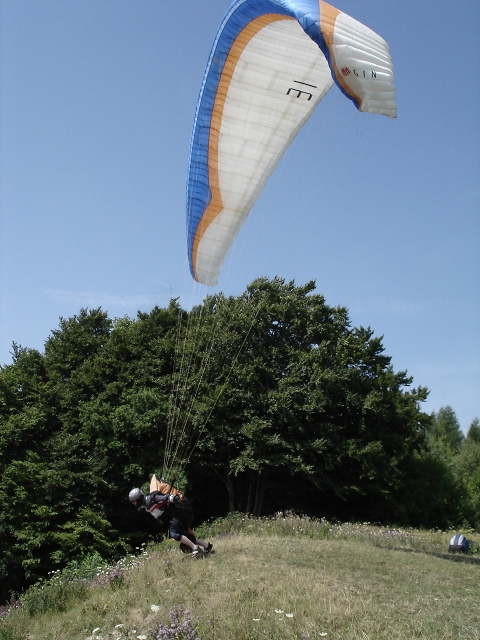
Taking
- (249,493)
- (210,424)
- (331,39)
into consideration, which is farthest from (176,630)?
(249,493)

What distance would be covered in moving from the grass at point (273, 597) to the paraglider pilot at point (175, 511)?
0.79 ft

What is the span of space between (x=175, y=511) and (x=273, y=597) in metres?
2.37

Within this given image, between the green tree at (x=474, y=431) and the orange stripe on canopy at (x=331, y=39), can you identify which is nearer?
the orange stripe on canopy at (x=331, y=39)

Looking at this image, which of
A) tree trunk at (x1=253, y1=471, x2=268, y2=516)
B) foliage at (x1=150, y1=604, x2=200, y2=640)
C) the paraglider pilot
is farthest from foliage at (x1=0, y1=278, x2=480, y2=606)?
foliage at (x1=150, y1=604, x2=200, y2=640)

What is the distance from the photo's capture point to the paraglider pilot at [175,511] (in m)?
8.37

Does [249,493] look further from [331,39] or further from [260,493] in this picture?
[331,39]

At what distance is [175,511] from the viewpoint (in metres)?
8.50

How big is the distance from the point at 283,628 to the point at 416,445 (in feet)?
60.5

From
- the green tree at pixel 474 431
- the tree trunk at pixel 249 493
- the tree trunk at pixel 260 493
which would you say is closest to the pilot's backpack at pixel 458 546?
the tree trunk at pixel 260 493

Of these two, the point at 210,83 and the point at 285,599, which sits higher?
the point at 210,83

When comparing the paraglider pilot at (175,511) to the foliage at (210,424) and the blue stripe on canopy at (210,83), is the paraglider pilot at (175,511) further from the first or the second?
the foliage at (210,424)

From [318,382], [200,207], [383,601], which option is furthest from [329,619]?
[318,382]

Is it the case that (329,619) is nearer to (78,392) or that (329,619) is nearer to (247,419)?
(247,419)

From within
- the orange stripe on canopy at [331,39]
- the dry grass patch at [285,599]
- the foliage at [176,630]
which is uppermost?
the orange stripe on canopy at [331,39]
